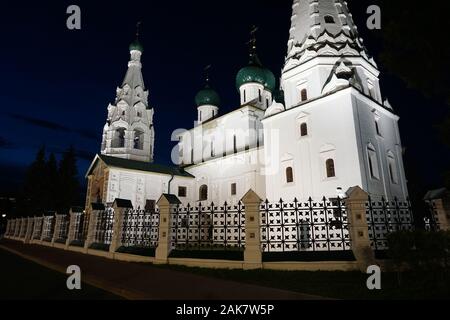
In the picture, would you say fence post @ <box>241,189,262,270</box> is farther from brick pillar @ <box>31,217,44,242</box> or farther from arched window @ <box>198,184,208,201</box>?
brick pillar @ <box>31,217,44,242</box>

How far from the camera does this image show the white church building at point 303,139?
16.1 metres

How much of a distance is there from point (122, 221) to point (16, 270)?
12.5 ft

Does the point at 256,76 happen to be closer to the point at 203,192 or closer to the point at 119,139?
the point at 203,192

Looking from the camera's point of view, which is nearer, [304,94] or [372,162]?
[372,162]

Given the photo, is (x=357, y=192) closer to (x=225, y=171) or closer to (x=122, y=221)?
(x=122, y=221)

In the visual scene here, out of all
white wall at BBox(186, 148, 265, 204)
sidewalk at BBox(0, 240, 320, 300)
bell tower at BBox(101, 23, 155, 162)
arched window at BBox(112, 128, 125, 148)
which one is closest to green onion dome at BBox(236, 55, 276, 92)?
white wall at BBox(186, 148, 265, 204)

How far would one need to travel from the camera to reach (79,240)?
15.6 m

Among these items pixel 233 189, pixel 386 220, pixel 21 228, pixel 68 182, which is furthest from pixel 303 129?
pixel 68 182

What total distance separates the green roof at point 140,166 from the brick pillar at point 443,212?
64.9ft

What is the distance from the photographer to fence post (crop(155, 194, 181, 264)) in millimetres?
9781

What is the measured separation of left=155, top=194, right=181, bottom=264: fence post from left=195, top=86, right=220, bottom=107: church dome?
2450 centimetres

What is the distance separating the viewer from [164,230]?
993cm

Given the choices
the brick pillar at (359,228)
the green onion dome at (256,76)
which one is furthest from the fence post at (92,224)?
the green onion dome at (256,76)

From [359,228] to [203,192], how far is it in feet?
63.4
